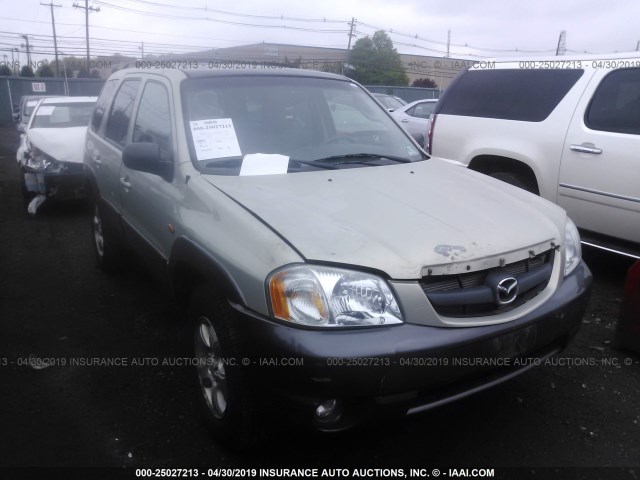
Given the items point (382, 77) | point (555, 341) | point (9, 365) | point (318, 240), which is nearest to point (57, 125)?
point (9, 365)

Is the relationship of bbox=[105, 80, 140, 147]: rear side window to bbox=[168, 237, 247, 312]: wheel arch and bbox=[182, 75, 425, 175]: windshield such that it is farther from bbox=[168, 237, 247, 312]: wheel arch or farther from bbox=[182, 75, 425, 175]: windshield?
bbox=[168, 237, 247, 312]: wheel arch

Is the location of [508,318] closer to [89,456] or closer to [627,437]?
[627,437]

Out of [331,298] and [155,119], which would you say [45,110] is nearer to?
[155,119]

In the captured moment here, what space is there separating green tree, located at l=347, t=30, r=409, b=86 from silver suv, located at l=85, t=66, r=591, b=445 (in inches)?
2159

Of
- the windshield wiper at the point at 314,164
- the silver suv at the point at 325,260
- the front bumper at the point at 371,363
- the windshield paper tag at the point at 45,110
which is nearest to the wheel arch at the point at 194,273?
the silver suv at the point at 325,260

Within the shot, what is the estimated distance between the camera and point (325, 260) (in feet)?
6.95

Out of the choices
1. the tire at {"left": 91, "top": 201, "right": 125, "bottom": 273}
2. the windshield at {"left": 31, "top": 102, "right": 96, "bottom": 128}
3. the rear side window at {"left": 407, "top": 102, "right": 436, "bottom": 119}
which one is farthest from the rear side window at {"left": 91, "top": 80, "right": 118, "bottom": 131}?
the rear side window at {"left": 407, "top": 102, "right": 436, "bottom": 119}

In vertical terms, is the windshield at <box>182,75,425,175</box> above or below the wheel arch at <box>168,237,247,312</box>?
above

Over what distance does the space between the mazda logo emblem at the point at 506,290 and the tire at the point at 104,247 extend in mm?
3262

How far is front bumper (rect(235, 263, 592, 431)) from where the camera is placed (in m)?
2.02

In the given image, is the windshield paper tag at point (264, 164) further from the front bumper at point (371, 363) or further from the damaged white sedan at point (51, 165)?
the damaged white sedan at point (51, 165)

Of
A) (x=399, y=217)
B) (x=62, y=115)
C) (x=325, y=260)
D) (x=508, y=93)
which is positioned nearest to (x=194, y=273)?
(x=325, y=260)

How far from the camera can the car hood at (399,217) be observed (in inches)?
86.1

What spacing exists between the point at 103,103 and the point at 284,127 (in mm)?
2268
